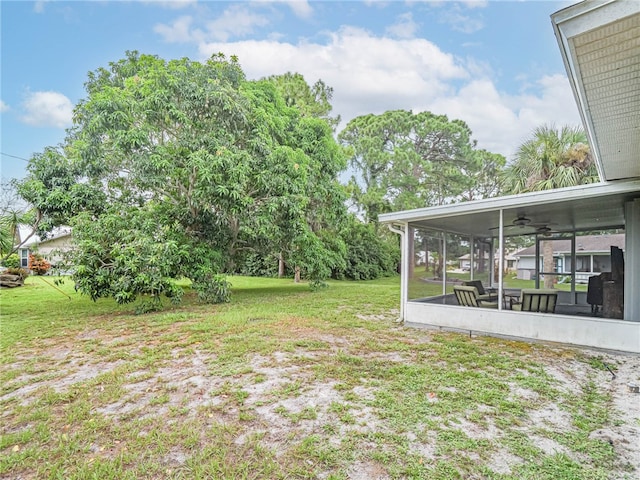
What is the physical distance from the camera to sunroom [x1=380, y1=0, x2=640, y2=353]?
87.2 inches

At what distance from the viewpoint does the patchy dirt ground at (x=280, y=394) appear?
2.85 meters

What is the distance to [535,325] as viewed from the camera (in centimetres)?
609

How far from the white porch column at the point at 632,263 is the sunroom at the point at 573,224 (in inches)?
0.6

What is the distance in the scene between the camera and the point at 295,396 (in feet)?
12.4

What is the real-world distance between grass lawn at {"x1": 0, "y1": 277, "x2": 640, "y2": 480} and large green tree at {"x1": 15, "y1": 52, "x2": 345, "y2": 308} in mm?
2373

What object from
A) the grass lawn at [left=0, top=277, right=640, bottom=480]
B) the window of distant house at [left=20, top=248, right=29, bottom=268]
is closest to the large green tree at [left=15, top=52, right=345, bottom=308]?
the grass lawn at [left=0, top=277, right=640, bottom=480]

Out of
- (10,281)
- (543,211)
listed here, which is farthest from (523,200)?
(10,281)

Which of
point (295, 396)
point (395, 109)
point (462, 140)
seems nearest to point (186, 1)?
point (295, 396)

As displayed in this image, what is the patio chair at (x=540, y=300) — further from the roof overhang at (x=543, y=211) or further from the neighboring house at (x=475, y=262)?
the neighboring house at (x=475, y=262)

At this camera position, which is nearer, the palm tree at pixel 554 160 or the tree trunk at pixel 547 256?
the tree trunk at pixel 547 256

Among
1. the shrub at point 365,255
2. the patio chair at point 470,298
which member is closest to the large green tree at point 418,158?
the shrub at point 365,255

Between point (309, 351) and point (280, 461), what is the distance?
290cm

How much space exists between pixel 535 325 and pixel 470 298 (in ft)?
4.63

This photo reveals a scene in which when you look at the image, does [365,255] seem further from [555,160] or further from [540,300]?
[540,300]
